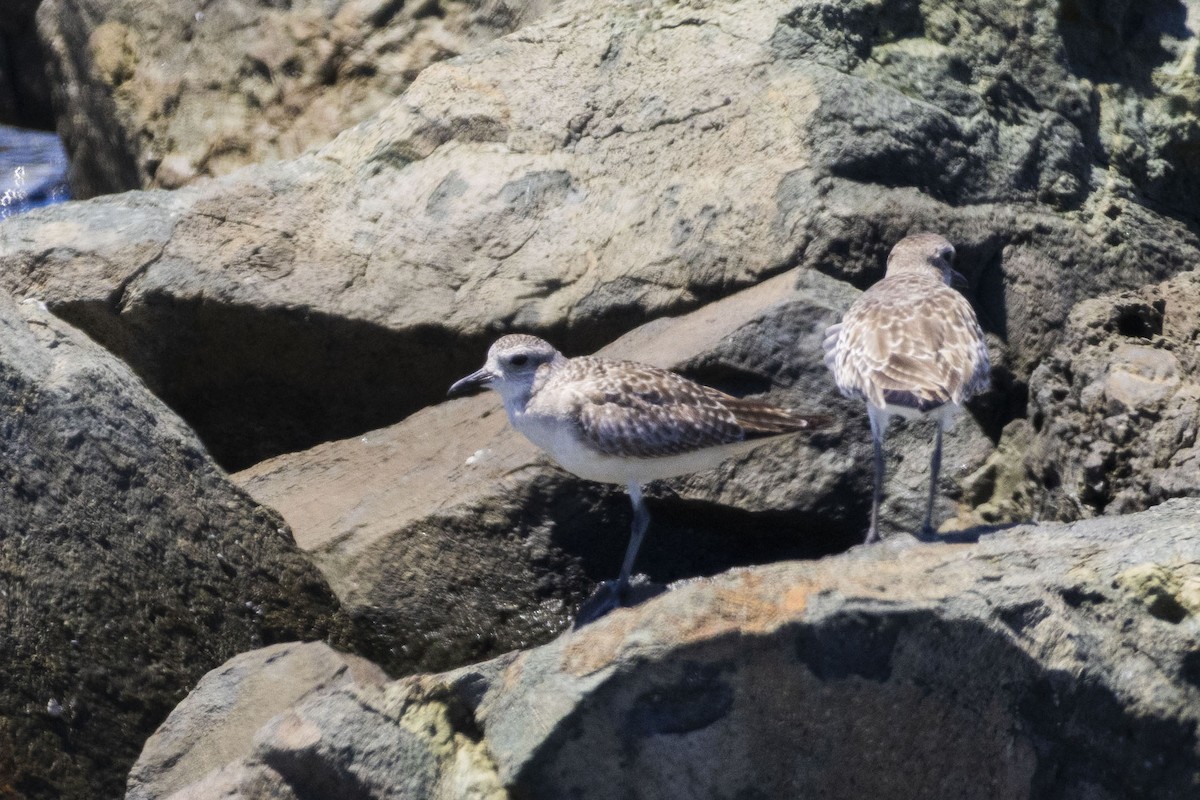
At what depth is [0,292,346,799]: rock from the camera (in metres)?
6.52

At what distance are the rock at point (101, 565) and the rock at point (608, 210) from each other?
1998 mm

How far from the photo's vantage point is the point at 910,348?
257 inches

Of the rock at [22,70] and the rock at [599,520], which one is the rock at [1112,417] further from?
the rock at [22,70]

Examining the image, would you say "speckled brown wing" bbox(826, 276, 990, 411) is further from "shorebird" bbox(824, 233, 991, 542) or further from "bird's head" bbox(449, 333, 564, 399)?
"bird's head" bbox(449, 333, 564, 399)

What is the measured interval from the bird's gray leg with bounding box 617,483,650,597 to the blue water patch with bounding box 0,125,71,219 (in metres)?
11.2

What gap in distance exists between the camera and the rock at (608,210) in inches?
327

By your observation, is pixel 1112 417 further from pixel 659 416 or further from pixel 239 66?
pixel 239 66

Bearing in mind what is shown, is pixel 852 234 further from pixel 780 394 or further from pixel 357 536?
pixel 357 536

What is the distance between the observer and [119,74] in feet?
38.4

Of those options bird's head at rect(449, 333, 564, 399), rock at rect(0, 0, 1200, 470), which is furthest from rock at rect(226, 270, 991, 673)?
rock at rect(0, 0, 1200, 470)

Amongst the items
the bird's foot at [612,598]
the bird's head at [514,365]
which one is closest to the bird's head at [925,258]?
the bird's head at [514,365]

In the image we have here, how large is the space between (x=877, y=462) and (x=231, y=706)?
9.87 ft

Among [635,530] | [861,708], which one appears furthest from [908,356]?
[861,708]

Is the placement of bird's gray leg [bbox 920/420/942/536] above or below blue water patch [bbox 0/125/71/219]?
above
